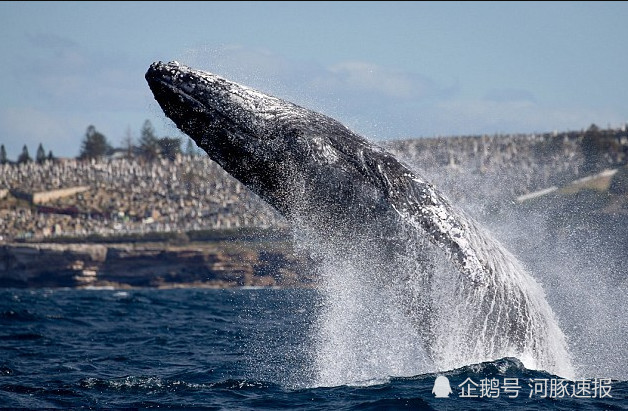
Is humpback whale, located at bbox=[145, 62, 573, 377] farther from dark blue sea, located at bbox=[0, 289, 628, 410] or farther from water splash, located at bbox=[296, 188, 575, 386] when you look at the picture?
dark blue sea, located at bbox=[0, 289, 628, 410]

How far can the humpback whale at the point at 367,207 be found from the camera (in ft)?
31.4

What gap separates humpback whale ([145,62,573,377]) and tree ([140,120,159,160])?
145 metres

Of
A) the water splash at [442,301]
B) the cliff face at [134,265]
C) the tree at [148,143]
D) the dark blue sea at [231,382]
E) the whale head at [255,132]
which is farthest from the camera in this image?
the tree at [148,143]

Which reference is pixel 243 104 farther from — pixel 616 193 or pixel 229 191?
pixel 229 191

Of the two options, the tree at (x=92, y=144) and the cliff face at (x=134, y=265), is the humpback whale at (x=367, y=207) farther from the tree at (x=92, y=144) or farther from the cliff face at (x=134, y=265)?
the tree at (x=92, y=144)

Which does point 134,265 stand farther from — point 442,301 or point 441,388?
point 441,388

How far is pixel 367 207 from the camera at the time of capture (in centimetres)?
971

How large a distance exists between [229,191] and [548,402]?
114565 mm

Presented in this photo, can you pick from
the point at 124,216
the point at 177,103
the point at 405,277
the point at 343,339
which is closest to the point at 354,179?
the point at 405,277

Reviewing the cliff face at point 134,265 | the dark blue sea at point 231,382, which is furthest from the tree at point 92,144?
the dark blue sea at point 231,382

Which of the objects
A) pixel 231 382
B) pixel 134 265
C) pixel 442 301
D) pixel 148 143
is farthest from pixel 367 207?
pixel 148 143

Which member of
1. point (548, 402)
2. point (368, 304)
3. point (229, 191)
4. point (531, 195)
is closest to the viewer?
point (548, 402)

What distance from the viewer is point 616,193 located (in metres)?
82.3

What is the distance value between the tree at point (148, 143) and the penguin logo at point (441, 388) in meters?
146
